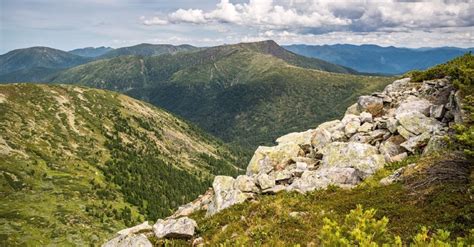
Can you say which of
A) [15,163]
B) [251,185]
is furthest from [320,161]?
[15,163]

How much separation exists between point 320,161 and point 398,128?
738 centimetres

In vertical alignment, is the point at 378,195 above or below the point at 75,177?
above

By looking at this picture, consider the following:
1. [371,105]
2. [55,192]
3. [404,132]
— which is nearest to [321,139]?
[404,132]

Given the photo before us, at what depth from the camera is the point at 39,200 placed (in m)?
139

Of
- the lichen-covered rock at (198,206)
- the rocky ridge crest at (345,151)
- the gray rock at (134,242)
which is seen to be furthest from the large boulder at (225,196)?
the gray rock at (134,242)

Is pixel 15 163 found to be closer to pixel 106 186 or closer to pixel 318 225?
pixel 106 186

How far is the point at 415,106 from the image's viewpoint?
36.6 m

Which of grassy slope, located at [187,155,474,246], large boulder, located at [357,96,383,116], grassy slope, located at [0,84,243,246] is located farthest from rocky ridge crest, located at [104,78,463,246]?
grassy slope, located at [0,84,243,246]

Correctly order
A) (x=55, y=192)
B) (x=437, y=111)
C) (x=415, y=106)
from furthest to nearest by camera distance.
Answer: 1. (x=55, y=192)
2. (x=415, y=106)
3. (x=437, y=111)

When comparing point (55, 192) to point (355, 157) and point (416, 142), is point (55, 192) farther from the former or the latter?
point (416, 142)

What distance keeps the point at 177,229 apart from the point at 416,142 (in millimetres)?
20156

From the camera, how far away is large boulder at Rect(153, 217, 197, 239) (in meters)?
24.7

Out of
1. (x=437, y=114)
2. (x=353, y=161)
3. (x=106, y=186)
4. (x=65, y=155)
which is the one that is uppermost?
(x=437, y=114)

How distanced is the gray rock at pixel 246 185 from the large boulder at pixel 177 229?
7.13 m
